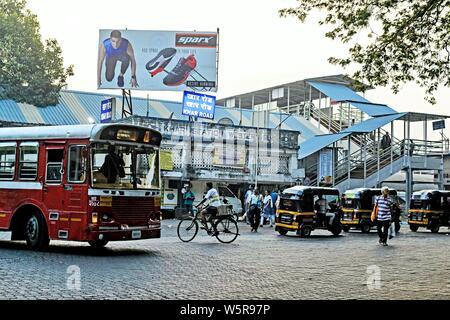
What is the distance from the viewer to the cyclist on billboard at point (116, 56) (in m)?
32.9

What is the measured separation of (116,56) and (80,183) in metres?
21.3

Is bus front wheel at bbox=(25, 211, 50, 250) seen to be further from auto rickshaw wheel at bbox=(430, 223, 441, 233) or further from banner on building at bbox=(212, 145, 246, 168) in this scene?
banner on building at bbox=(212, 145, 246, 168)

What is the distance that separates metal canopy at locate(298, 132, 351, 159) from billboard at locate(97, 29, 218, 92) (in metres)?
6.36

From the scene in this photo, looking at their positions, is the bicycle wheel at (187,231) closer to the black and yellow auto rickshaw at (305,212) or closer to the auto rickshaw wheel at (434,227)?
the black and yellow auto rickshaw at (305,212)

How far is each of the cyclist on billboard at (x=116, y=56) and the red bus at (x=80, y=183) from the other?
62.0ft

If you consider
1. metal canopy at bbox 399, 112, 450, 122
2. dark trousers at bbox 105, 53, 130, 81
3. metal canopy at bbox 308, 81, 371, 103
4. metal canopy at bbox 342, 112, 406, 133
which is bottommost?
metal canopy at bbox 342, 112, 406, 133

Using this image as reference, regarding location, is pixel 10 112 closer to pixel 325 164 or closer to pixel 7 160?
pixel 325 164

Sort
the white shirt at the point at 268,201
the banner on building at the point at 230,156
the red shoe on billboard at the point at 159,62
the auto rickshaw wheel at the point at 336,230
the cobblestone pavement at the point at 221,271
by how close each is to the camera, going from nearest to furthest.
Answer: the cobblestone pavement at the point at 221,271
the auto rickshaw wheel at the point at 336,230
the white shirt at the point at 268,201
the banner on building at the point at 230,156
the red shoe on billboard at the point at 159,62

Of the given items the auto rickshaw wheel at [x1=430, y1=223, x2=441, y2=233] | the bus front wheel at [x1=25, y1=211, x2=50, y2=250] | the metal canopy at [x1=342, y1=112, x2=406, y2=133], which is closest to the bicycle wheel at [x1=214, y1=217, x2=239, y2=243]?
the bus front wheel at [x1=25, y1=211, x2=50, y2=250]

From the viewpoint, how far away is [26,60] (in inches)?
1187

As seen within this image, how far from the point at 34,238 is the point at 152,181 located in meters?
3.00

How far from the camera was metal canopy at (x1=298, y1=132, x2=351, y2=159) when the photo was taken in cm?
3266

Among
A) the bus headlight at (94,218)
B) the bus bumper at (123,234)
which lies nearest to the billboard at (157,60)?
the bus bumper at (123,234)

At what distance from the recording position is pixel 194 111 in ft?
106
